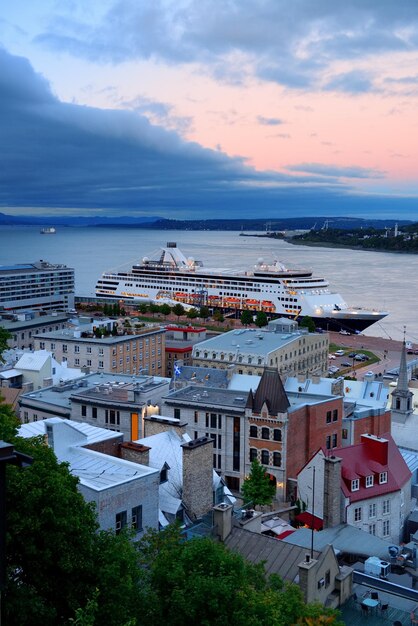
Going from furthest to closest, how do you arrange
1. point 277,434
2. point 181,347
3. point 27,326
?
1. point 27,326
2. point 181,347
3. point 277,434

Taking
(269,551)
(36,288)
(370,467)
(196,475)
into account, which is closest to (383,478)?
(370,467)

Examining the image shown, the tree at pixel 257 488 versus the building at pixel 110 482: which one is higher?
the building at pixel 110 482

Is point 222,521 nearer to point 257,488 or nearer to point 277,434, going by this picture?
point 257,488

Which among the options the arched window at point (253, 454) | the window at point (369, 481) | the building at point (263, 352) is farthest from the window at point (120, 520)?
the building at point (263, 352)

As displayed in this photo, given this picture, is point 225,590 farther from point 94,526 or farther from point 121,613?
point 94,526

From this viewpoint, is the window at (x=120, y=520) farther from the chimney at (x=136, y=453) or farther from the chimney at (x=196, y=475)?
the chimney at (x=136, y=453)
